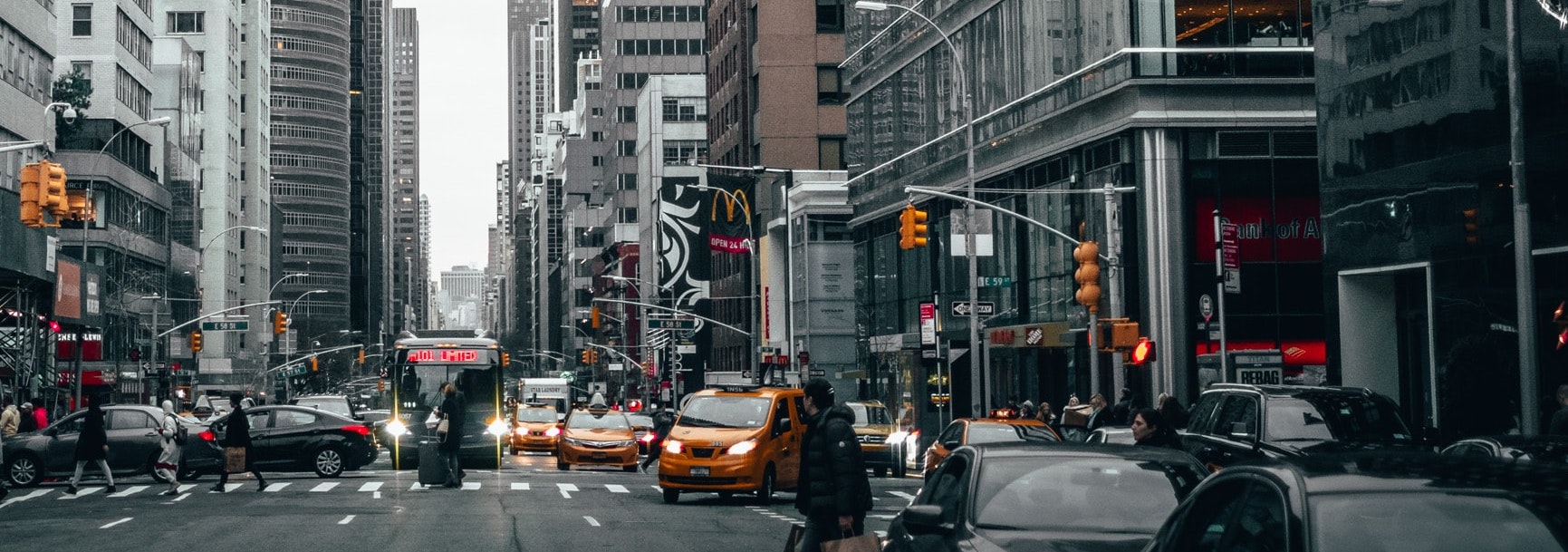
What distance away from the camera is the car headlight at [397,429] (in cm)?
3881

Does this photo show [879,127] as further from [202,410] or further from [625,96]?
[625,96]

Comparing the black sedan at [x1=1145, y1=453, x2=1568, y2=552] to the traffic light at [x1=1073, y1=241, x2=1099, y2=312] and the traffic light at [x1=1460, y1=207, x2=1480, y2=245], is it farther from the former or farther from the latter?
the traffic light at [x1=1073, y1=241, x2=1099, y2=312]

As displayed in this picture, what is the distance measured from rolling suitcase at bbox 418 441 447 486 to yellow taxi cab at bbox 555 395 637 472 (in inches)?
359

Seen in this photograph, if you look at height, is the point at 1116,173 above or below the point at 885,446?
above

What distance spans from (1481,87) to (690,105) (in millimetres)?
105136

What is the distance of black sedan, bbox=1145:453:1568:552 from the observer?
5434mm

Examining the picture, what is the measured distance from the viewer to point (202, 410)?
198 feet

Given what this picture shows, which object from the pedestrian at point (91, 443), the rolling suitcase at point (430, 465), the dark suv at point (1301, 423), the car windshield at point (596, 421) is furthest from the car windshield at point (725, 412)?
the car windshield at point (596, 421)

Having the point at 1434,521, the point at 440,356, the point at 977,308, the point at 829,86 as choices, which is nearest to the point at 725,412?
the point at 977,308

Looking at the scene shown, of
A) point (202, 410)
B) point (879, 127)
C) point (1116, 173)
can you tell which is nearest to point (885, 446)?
point (1116, 173)

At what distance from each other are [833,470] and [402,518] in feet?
35.7

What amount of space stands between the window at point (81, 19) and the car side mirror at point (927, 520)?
245 ft

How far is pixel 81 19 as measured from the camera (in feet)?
259

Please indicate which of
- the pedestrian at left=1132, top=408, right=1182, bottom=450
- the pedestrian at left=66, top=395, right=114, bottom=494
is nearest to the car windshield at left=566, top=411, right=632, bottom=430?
the pedestrian at left=66, top=395, right=114, bottom=494
